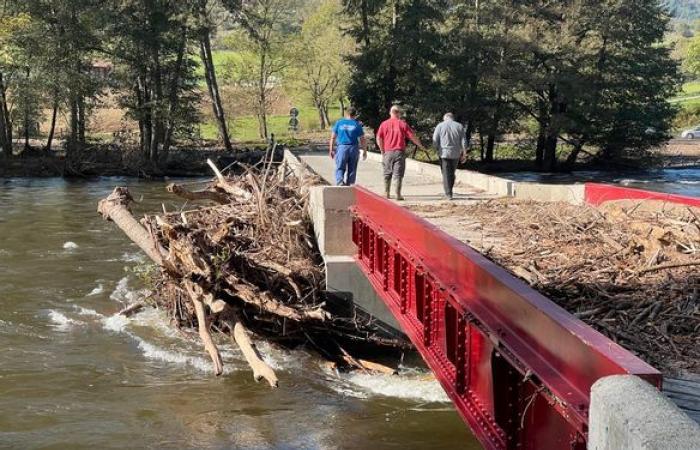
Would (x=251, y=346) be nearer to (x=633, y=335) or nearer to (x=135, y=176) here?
(x=633, y=335)

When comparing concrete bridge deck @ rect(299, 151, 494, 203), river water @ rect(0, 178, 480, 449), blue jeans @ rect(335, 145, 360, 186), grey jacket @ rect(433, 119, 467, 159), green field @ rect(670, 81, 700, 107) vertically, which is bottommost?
river water @ rect(0, 178, 480, 449)

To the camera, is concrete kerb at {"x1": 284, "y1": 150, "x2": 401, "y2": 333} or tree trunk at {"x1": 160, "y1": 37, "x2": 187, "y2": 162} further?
tree trunk at {"x1": 160, "y1": 37, "x2": 187, "y2": 162}

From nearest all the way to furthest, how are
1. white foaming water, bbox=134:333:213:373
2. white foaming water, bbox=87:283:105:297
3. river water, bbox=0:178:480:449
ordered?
river water, bbox=0:178:480:449 < white foaming water, bbox=134:333:213:373 < white foaming water, bbox=87:283:105:297

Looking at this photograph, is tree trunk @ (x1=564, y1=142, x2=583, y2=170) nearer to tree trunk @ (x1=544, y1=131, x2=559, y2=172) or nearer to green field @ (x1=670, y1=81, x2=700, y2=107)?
tree trunk @ (x1=544, y1=131, x2=559, y2=172)

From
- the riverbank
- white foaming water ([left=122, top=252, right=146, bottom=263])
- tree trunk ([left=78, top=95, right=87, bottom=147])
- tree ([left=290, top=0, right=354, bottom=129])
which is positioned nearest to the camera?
white foaming water ([left=122, top=252, right=146, bottom=263])

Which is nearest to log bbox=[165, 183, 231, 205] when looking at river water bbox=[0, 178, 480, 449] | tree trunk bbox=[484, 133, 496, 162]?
river water bbox=[0, 178, 480, 449]

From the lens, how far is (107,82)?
1692 inches

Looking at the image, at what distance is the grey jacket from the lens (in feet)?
46.3

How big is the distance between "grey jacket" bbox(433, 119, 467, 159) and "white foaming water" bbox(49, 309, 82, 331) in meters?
6.64

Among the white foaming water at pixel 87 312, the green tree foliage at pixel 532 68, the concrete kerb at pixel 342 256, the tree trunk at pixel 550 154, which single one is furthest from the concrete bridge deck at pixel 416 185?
the tree trunk at pixel 550 154

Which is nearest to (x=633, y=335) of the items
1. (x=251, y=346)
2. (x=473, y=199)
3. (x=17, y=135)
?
(x=251, y=346)

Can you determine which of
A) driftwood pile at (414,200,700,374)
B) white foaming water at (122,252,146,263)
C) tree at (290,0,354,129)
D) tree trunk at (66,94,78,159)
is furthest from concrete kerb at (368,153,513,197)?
tree at (290,0,354,129)

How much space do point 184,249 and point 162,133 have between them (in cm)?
3521

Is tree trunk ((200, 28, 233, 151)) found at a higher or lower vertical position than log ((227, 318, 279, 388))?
higher
